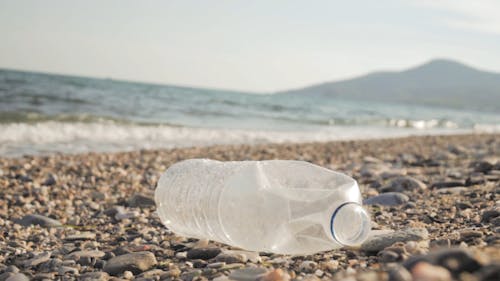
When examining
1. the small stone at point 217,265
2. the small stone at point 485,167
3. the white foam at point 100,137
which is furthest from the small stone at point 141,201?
the white foam at point 100,137

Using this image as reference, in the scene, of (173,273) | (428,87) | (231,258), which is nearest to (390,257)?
(231,258)

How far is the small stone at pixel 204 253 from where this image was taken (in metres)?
2.50

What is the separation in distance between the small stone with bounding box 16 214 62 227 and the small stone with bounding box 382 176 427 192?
2634mm

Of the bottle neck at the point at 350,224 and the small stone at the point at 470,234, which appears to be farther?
the small stone at the point at 470,234

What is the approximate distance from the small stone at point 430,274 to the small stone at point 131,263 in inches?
60.1

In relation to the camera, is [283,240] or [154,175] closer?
[283,240]

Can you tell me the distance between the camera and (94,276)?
2.31 metres

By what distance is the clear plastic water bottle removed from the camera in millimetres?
2186

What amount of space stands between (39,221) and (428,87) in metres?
164

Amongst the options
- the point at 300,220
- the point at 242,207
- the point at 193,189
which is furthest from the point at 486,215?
the point at 193,189

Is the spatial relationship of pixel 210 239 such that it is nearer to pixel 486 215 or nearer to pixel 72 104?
pixel 486 215

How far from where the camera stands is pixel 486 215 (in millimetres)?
2785

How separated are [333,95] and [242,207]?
129 metres

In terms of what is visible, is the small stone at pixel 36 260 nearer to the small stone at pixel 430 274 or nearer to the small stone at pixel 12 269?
the small stone at pixel 12 269
